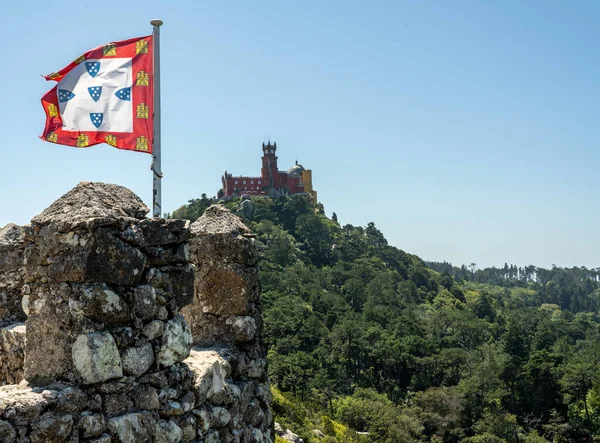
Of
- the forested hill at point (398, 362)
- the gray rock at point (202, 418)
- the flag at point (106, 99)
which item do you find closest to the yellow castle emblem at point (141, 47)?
the flag at point (106, 99)

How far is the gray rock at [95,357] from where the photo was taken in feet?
10.9

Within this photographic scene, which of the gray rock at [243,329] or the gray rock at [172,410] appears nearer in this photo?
the gray rock at [172,410]

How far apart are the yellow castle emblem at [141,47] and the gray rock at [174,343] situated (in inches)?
137

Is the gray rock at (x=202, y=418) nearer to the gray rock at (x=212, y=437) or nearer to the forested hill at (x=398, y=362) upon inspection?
the gray rock at (x=212, y=437)

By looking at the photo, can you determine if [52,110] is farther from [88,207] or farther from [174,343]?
[174,343]

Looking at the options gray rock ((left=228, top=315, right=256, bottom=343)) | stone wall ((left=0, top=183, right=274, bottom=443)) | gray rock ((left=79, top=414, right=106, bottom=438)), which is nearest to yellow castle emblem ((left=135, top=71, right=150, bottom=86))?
stone wall ((left=0, top=183, right=274, bottom=443))

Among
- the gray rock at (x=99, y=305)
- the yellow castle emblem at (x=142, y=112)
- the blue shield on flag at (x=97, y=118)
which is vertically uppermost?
the yellow castle emblem at (x=142, y=112)

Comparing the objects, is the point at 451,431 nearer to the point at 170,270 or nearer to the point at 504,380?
the point at 504,380

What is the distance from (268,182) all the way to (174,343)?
3672 inches

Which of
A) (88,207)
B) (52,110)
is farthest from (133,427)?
(52,110)

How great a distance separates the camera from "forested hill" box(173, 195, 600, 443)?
4028cm

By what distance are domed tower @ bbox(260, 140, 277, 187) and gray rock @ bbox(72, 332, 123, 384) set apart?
9057 centimetres

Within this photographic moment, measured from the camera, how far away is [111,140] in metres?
6.20

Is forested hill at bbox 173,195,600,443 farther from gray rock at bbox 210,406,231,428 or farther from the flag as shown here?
gray rock at bbox 210,406,231,428
